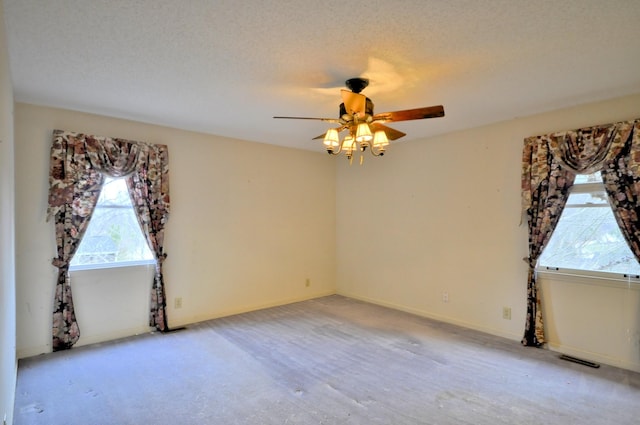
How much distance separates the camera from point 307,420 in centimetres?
223

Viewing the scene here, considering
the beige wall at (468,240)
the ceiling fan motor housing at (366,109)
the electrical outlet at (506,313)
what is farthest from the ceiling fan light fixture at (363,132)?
the electrical outlet at (506,313)

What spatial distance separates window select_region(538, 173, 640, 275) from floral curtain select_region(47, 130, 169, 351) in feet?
14.3

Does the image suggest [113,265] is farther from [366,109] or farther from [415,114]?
[415,114]

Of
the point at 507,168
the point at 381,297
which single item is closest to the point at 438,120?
the point at 507,168

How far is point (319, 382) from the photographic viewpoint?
2.72m

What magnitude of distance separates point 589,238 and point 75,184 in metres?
5.07

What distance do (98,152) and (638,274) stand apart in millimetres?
5230

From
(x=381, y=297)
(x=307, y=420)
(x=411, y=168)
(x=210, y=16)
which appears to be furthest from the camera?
(x=381, y=297)

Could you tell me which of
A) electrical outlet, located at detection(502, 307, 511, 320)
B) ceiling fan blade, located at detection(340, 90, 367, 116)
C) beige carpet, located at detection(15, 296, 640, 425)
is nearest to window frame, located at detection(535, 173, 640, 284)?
electrical outlet, located at detection(502, 307, 511, 320)

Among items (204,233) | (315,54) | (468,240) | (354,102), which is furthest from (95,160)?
(468,240)

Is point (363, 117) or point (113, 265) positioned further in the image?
point (113, 265)

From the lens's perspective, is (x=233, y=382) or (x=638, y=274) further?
(x=638, y=274)

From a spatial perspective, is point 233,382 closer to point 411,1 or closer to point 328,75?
point 328,75

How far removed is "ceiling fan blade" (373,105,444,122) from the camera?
2.33m
